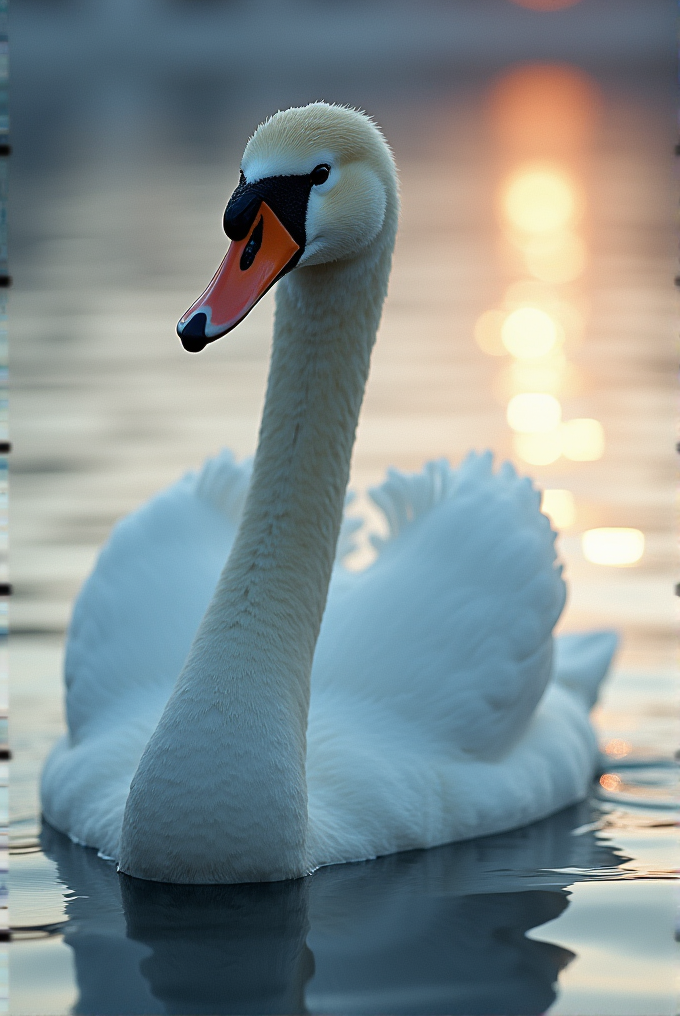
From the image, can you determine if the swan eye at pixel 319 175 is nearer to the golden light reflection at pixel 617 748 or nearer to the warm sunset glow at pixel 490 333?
the golden light reflection at pixel 617 748

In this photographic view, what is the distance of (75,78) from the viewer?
167 ft

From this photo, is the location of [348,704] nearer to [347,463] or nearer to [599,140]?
[347,463]

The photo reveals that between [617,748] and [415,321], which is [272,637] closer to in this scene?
[617,748]

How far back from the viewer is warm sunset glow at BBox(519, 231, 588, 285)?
18906mm

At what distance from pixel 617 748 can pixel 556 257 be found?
507 inches

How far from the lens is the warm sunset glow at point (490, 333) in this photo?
15.5 meters

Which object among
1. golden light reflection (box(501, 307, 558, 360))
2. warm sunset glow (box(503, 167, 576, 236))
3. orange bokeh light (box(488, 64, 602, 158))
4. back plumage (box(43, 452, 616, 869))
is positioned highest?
orange bokeh light (box(488, 64, 602, 158))

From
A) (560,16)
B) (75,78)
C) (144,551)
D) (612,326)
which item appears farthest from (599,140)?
(560,16)

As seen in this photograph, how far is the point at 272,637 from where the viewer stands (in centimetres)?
583

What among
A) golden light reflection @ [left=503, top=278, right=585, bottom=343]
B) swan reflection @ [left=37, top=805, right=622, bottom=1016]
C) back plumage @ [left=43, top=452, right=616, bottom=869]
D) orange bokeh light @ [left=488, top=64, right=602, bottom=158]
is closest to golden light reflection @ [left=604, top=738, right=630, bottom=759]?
back plumage @ [left=43, top=452, right=616, bottom=869]

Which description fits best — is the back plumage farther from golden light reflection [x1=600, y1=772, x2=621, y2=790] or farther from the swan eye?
the swan eye

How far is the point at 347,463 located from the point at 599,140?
27.2 metres

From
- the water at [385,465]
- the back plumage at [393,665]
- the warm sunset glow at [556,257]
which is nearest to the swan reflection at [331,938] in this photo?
the water at [385,465]

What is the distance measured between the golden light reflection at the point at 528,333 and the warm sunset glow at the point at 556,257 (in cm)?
155
